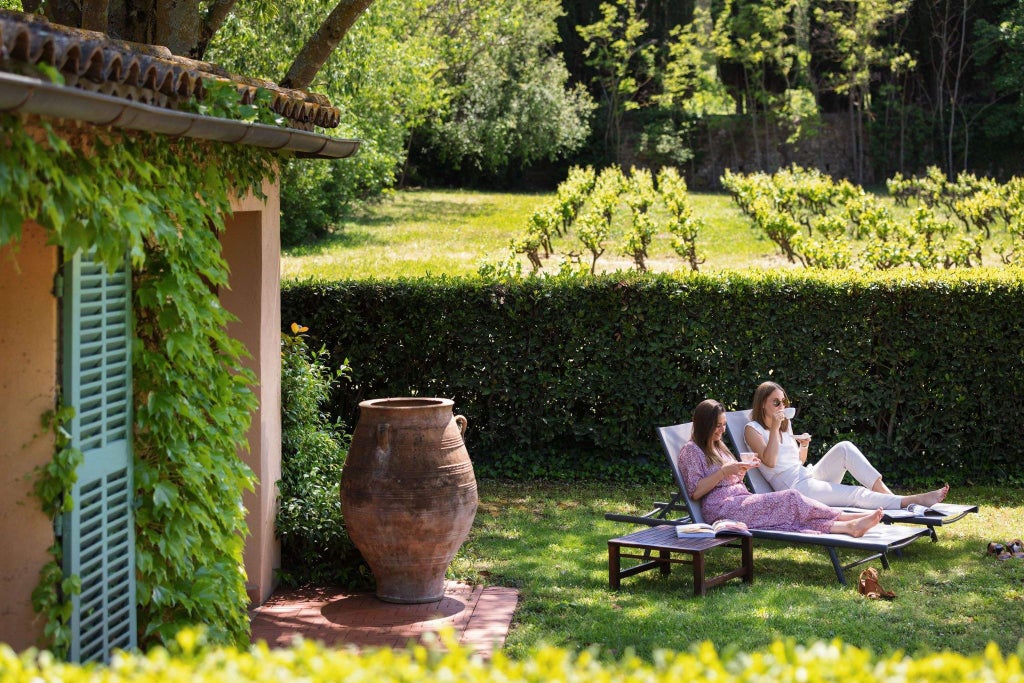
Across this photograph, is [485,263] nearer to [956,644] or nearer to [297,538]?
[297,538]

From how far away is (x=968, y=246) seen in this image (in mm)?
15812

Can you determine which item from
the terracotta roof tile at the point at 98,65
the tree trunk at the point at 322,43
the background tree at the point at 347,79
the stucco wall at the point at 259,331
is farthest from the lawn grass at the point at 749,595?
the background tree at the point at 347,79

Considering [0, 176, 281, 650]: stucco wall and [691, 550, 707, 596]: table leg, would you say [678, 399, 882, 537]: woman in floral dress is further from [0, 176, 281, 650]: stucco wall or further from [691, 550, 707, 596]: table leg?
[0, 176, 281, 650]: stucco wall

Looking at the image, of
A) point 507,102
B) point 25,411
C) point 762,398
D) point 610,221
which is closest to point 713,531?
point 762,398

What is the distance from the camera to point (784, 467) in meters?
8.27

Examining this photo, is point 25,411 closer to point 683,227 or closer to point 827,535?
point 827,535

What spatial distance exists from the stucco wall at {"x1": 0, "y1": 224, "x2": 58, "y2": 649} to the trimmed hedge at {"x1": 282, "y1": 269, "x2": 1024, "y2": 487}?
670 centimetres

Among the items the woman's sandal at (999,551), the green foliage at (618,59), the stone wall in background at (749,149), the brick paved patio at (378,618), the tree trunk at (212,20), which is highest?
the green foliage at (618,59)

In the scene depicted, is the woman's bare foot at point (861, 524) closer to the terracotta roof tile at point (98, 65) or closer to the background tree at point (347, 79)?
the terracotta roof tile at point (98, 65)

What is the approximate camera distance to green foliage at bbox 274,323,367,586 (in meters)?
7.27

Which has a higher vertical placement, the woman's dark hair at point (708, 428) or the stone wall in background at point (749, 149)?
the stone wall in background at point (749, 149)

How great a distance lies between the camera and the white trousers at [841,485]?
8.16 m

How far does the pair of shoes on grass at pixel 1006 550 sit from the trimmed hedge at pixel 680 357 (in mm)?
2629

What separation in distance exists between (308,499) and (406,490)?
1073mm
